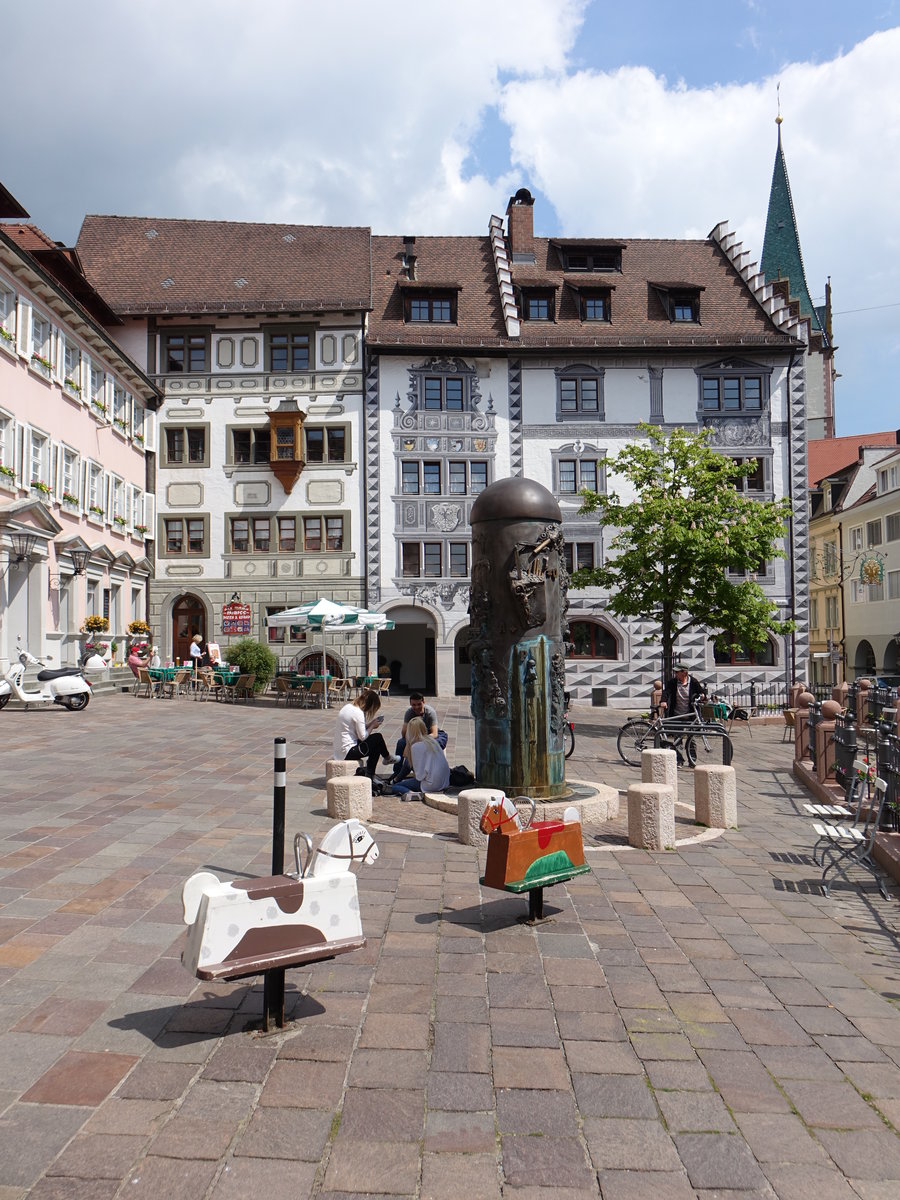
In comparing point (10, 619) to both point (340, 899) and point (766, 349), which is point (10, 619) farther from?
point (766, 349)

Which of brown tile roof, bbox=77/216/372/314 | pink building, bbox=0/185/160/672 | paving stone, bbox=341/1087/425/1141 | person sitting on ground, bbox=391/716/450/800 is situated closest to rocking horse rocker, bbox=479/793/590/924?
paving stone, bbox=341/1087/425/1141

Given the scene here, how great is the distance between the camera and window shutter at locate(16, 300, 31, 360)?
23.1 meters

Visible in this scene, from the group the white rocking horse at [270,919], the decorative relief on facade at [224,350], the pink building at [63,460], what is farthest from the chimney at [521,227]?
the white rocking horse at [270,919]

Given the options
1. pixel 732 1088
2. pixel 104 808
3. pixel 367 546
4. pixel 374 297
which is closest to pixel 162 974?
pixel 732 1088

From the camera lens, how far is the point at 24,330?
76.6ft

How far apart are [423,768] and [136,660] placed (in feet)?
59.1

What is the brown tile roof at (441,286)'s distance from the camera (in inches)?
1297

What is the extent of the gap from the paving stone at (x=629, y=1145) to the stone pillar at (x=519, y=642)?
608cm

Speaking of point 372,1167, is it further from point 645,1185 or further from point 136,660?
point 136,660

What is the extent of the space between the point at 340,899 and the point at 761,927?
331cm

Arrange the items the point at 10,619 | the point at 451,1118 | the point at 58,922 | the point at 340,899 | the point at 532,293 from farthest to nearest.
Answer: the point at 532,293, the point at 10,619, the point at 58,922, the point at 340,899, the point at 451,1118

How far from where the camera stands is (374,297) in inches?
1363

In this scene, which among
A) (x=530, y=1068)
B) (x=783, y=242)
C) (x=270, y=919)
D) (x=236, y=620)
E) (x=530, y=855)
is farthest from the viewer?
(x=783, y=242)

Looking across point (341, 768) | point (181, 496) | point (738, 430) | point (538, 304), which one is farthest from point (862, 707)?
point (181, 496)
